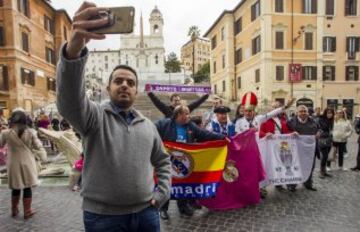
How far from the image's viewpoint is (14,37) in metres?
30.7

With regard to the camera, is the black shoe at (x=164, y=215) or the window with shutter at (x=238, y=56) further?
the window with shutter at (x=238, y=56)

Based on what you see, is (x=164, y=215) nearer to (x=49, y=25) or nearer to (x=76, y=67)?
(x=76, y=67)

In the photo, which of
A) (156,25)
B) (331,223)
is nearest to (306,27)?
(331,223)

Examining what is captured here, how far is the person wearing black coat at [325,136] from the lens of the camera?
29.3 feet

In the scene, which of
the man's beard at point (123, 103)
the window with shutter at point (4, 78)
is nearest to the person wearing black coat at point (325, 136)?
the man's beard at point (123, 103)

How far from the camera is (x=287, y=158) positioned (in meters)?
7.18

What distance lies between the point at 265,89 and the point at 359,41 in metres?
11.6

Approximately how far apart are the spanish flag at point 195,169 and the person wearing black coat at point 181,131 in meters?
0.20

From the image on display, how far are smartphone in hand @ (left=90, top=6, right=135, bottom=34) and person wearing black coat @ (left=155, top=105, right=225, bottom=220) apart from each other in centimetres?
400

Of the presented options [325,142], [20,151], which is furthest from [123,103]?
[325,142]

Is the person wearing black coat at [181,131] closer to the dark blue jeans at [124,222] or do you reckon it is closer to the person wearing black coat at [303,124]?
the person wearing black coat at [303,124]

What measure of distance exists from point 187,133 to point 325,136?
5.03 m

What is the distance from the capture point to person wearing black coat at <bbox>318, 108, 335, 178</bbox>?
893cm

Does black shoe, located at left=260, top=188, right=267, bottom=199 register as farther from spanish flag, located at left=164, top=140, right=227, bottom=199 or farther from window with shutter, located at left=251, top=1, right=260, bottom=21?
window with shutter, located at left=251, top=1, right=260, bottom=21
